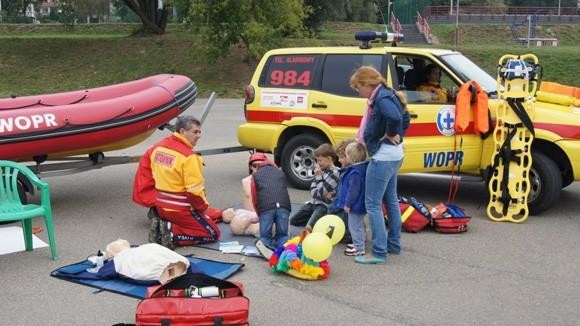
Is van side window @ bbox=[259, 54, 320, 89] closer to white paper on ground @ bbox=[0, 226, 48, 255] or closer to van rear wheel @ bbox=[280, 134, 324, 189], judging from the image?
van rear wheel @ bbox=[280, 134, 324, 189]

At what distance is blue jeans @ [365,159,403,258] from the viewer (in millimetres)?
6148

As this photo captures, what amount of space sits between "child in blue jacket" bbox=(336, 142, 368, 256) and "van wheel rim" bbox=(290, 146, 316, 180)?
2.52 m

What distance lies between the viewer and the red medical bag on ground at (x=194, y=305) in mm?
4547

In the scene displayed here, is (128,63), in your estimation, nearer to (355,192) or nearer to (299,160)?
(299,160)

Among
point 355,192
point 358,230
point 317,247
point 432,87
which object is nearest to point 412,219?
point 358,230

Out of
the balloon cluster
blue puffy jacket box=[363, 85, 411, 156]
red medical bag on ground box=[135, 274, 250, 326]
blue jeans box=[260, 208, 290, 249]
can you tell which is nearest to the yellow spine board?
blue puffy jacket box=[363, 85, 411, 156]

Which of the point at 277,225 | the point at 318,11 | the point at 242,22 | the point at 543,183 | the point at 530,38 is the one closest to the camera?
the point at 277,225

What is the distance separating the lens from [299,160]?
364 inches

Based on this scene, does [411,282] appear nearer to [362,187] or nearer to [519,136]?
[362,187]

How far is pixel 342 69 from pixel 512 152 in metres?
2.53

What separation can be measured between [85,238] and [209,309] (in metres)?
3.08

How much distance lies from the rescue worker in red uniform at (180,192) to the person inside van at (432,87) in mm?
3139

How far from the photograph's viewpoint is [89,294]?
555 cm

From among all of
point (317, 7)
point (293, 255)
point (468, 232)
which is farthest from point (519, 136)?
point (317, 7)
